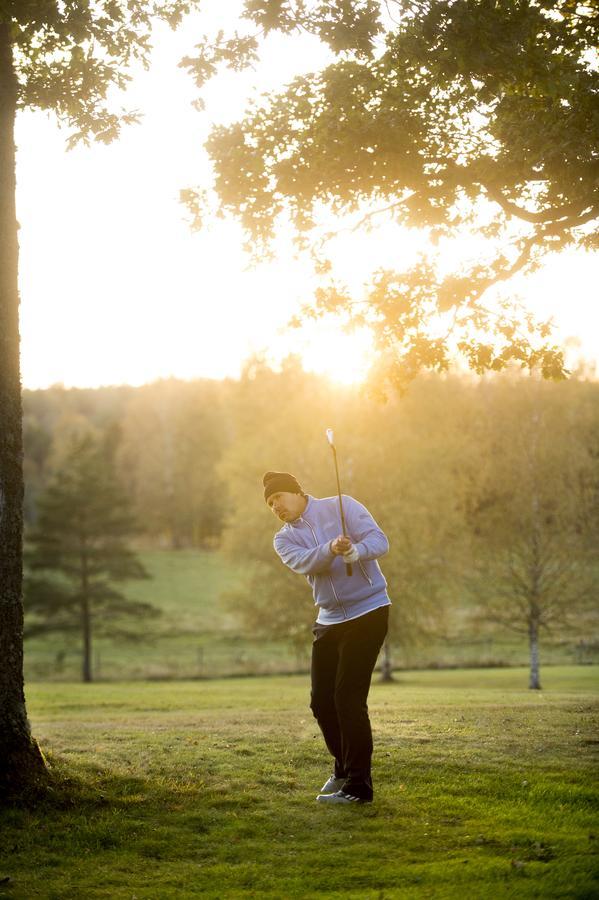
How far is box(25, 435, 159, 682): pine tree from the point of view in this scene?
140 feet

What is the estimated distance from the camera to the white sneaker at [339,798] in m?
7.15

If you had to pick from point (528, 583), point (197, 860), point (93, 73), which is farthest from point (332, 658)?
point (528, 583)

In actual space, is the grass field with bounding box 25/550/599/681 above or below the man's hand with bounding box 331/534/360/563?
below

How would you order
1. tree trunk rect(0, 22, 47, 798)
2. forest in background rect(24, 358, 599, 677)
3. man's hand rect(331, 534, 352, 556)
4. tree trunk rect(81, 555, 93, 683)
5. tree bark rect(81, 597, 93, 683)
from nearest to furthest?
man's hand rect(331, 534, 352, 556) < tree trunk rect(0, 22, 47, 798) < forest in background rect(24, 358, 599, 677) < tree bark rect(81, 597, 93, 683) < tree trunk rect(81, 555, 93, 683)

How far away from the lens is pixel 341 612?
7.23 metres

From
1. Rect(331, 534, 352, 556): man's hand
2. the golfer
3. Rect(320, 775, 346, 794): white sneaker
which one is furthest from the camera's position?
Rect(320, 775, 346, 794): white sneaker

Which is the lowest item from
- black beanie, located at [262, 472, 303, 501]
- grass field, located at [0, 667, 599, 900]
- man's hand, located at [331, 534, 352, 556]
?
grass field, located at [0, 667, 599, 900]

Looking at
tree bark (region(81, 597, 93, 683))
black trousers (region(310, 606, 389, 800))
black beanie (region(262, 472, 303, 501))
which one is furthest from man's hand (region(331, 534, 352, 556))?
tree bark (region(81, 597, 93, 683))

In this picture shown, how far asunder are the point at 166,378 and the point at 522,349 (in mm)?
104604

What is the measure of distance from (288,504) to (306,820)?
2.42m

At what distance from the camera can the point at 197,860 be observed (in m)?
6.11

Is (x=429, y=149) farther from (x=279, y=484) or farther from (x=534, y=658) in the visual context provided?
(x=534, y=658)

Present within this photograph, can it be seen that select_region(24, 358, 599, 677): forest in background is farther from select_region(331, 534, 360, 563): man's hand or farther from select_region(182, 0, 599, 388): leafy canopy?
select_region(331, 534, 360, 563): man's hand

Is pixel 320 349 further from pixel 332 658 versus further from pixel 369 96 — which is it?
pixel 332 658
